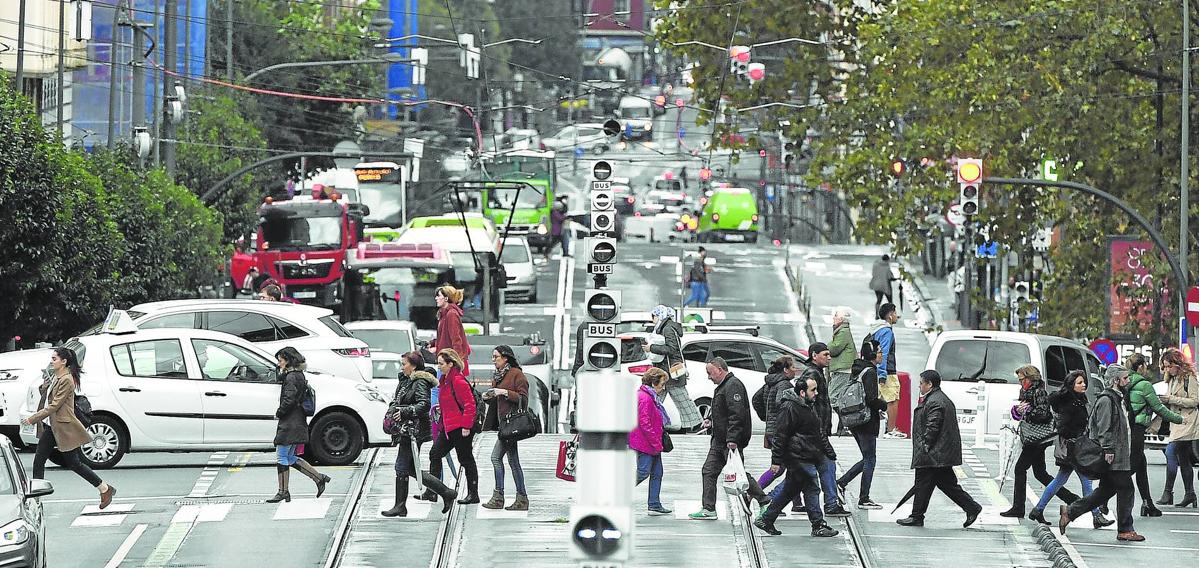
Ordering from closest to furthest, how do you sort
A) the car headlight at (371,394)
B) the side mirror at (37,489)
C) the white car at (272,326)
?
the side mirror at (37,489), the car headlight at (371,394), the white car at (272,326)

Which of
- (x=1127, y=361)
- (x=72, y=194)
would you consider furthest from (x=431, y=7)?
(x=1127, y=361)

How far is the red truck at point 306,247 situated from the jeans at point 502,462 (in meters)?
31.7

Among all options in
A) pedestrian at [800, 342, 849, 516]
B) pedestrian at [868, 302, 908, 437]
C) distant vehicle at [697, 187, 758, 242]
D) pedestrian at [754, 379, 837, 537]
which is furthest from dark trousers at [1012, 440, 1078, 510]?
distant vehicle at [697, 187, 758, 242]

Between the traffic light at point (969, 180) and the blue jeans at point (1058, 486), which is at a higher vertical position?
the traffic light at point (969, 180)

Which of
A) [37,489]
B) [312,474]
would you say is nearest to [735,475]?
[312,474]

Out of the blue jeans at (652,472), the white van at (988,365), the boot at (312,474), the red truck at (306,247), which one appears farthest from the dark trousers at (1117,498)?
the red truck at (306,247)

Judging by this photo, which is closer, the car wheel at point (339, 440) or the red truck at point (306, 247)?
the car wheel at point (339, 440)

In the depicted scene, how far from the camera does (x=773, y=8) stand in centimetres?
4734

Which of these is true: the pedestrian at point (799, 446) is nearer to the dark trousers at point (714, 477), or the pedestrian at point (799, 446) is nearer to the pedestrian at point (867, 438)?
the dark trousers at point (714, 477)

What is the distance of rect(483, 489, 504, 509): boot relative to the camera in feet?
58.9

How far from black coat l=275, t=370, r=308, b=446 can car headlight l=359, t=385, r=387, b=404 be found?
3566mm

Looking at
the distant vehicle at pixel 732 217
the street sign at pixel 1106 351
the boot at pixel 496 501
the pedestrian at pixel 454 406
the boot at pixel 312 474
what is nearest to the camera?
the pedestrian at pixel 454 406

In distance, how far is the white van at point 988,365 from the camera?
25.3m

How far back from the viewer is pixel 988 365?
83.9 ft
